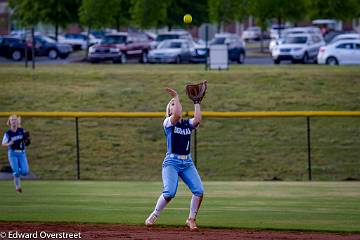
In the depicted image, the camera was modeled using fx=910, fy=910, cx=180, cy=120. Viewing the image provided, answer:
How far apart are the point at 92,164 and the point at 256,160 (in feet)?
16.4

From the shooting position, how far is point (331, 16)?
195 feet

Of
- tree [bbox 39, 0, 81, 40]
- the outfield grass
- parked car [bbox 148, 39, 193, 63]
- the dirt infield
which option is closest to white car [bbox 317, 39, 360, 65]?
the outfield grass

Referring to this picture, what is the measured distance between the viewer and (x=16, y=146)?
2098 centimetres

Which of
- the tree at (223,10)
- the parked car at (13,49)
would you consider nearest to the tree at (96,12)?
the parked car at (13,49)

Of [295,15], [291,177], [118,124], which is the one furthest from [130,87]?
[295,15]

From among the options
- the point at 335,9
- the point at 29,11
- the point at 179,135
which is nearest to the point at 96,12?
the point at 29,11

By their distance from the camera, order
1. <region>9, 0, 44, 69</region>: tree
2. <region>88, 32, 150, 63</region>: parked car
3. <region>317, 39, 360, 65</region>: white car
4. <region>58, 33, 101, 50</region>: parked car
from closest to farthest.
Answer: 1. <region>317, 39, 360, 65</region>: white car
2. <region>88, 32, 150, 63</region>: parked car
3. <region>9, 0, 44, 69</region>: tree
4. <region>58, 33, 101, 50</region>: parked car

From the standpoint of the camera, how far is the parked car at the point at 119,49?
159 ft

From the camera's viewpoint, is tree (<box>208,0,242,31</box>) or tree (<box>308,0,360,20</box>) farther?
tree (<box>208,0,242,31</box>)

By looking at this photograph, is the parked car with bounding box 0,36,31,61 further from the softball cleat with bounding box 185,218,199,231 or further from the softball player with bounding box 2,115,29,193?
the softball cleat with bounding box 185,218,199,231

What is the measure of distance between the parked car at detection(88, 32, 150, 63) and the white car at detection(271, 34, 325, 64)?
7583mm

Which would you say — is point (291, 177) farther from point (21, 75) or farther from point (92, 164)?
point (21, 75)

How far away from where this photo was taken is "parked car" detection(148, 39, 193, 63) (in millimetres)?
47312

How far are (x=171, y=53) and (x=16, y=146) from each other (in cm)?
2676
